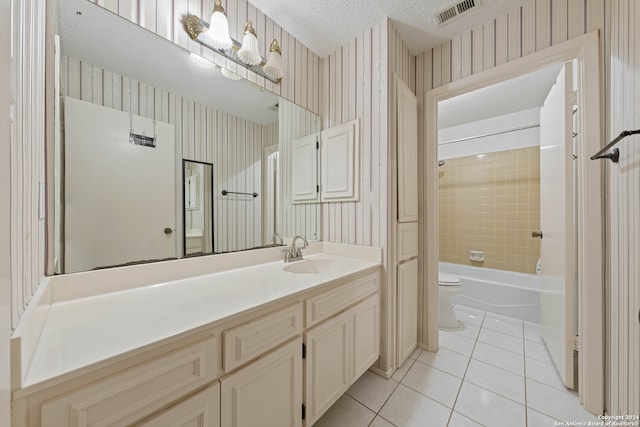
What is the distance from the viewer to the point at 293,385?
1022 millimetres

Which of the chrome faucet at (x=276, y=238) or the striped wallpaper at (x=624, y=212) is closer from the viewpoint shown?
the striped wallpaper at (x=624, y=212)

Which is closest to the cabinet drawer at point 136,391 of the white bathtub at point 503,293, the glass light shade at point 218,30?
the glass light shade at point 218,30

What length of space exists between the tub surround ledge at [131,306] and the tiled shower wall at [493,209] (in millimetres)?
2597

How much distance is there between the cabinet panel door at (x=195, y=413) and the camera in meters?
0.66

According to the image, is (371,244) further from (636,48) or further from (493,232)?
(493,232)

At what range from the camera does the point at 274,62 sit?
157 centimetres

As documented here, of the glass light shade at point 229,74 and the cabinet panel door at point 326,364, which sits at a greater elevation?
the glass light shade at point 229,74

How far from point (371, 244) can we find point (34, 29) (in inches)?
68.6

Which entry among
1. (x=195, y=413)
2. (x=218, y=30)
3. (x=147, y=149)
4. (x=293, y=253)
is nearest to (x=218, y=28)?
(x=218, y=30)

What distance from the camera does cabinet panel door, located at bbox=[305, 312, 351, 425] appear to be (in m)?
1.10

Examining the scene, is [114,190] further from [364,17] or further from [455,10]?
[455,10]

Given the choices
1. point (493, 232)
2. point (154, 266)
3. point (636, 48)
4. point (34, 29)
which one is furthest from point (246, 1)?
point (493, 232)

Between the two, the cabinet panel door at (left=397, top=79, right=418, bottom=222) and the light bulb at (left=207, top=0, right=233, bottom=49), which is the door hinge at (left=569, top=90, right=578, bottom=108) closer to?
the cabinet panel door at (left=397, top=79, right=418, bottom=222)

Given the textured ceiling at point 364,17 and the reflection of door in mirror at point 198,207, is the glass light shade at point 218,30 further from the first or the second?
the reflection of door in mirror at point 198,207
